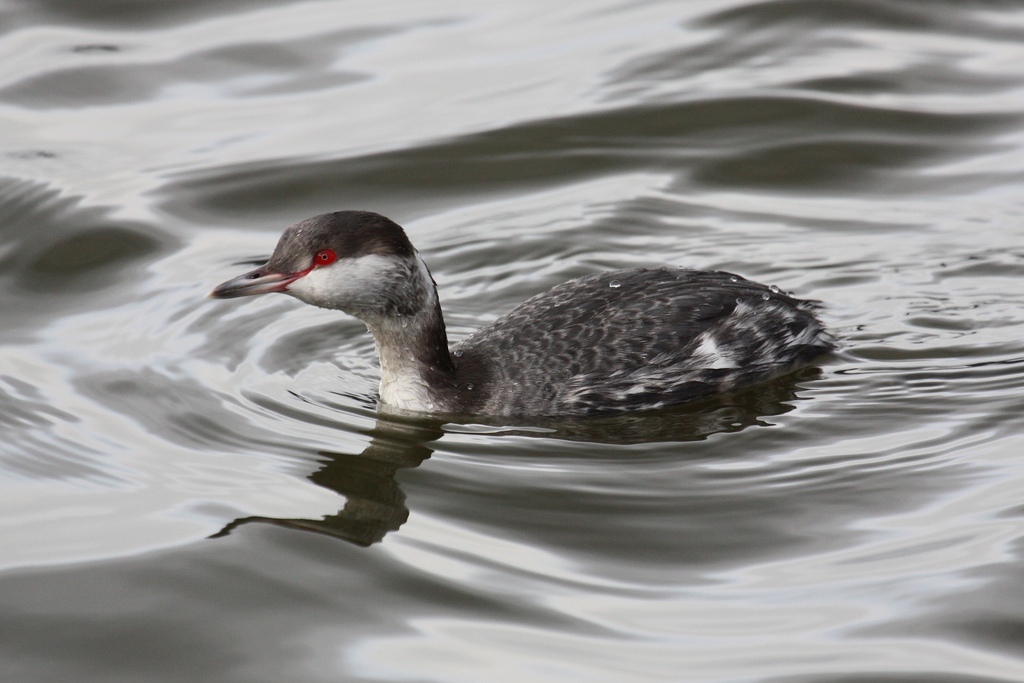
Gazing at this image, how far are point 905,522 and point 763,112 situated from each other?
613 centimetres

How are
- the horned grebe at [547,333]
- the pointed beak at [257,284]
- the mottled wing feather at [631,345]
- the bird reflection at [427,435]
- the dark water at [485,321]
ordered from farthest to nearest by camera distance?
the mottled wing feather at [631,345] → the horned grebe at [547,333] → the pointed beak at [257,284] → the bird reflection at [427,435] → the dark water at [485,321]

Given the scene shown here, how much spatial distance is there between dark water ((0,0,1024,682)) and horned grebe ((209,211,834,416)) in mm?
190

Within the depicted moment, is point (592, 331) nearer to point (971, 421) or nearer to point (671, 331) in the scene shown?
point (671, 331)

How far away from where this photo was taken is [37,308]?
8.71 metres

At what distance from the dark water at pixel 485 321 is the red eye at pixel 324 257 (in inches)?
32.4

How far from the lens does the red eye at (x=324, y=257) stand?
22.1 feet

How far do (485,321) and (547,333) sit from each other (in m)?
1.42

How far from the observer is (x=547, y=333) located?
7.16m

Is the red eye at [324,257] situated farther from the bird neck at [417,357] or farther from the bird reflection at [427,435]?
the bird reflection at [427,435]

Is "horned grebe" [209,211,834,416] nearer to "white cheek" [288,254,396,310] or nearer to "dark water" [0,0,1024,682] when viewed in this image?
"white cheek" [288,254,396,310]

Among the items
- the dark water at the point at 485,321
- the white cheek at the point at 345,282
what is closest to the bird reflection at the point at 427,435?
the dark water at the point at 485,321

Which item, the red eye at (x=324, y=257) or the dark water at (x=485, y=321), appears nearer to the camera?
the dark water at (x=485, y=321)

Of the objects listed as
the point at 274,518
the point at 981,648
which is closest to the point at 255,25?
the point at 274,518

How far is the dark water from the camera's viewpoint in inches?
202
